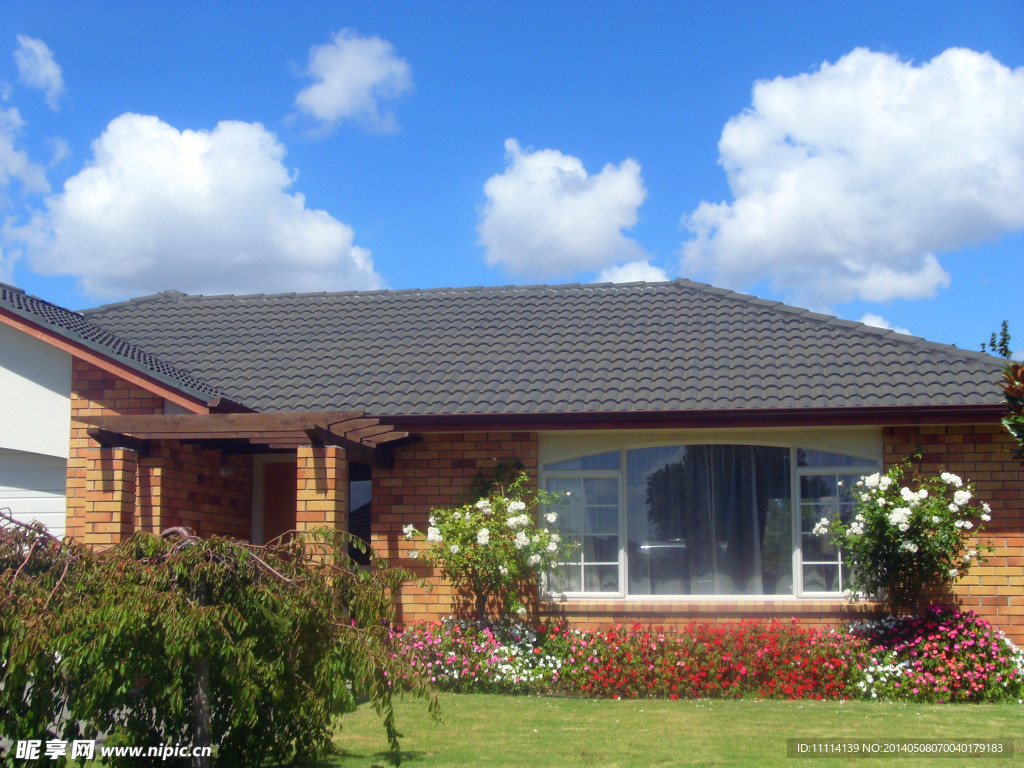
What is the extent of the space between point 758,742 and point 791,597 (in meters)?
3.68

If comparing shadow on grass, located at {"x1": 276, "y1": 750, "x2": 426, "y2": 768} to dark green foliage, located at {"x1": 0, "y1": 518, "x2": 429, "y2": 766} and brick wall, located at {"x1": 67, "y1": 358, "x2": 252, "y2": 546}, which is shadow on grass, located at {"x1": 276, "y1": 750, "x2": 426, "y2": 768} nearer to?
dark green foliage, located at {"x1": 0, "y1": 518, "x2": 429, "y2": 766}

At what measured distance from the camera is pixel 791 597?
1080 cm

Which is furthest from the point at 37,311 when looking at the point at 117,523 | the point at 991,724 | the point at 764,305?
the point at 991,724

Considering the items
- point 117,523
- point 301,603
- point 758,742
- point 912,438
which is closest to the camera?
point 301,603

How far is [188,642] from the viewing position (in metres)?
5.05

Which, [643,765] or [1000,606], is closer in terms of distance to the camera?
[643,765]

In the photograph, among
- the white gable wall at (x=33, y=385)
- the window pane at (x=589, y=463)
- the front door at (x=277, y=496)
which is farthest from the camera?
the front door at (x=277, y=496)

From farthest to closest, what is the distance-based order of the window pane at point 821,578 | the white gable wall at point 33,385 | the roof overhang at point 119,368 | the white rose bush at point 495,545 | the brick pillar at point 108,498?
the white gable wall at point 33,385 → the window pane at point 821,578 → the white rose bush at point 495,545 → the roof overhang at point 119,368 → the brick pillar at point 108,498

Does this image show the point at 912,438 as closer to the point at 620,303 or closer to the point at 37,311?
the point at 620,303

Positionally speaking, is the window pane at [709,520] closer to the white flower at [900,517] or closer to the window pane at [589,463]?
the window pane at [589,463]

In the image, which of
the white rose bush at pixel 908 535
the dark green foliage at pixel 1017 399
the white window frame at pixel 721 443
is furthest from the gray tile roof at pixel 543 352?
the dark green foliage at pixel 1017 399

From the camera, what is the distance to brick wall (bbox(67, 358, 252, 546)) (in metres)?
9.91

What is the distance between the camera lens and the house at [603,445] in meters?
10.1

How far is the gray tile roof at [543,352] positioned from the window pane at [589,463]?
0.75 m
